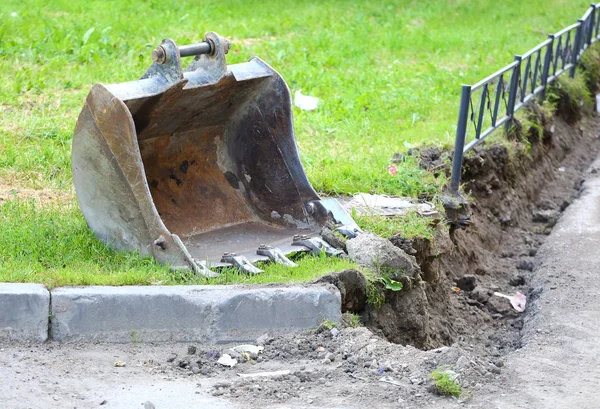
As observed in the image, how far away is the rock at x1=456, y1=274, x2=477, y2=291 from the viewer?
7320 mm

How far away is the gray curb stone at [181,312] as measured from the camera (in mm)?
5078

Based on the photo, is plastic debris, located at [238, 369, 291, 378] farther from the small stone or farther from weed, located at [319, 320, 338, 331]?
the small stone

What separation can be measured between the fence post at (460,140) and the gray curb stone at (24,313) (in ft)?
12.0

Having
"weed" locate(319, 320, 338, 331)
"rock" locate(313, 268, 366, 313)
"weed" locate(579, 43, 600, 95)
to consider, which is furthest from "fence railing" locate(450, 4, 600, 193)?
"weed" locate(319, 320, 338, 331)

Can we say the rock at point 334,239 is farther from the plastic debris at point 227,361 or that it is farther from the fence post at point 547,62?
the fence post at point 547,62

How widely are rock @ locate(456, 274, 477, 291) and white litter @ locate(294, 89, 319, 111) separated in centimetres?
289

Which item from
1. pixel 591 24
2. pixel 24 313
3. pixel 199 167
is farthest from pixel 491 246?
pixel 591 24

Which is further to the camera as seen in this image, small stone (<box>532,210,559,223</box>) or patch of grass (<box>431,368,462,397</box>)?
small stone (<box>532,210,559,223</box>)

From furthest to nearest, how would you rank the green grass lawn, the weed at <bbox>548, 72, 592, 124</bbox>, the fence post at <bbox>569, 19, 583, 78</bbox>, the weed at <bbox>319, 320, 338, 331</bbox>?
the fence post at <bbox>569, 19, 583, 78</bbox> < the weed at <bbox>548, 72, 592, 124</bbox> < the green grass lawn < the weed at <bbox>319, 320, 338, 331</bbox>

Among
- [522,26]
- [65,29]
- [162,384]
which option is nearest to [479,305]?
[162,384]

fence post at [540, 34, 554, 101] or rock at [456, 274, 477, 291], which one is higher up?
fence post at [540, 34, 554, 101]

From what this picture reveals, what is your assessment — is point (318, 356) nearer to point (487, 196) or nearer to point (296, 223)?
point (296, 223)

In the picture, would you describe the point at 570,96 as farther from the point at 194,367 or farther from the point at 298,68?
the point at 194,367

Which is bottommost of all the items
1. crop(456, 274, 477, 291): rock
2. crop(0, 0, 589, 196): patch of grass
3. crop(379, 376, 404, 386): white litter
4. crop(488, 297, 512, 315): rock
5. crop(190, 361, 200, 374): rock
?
crop(488, 297, 512, 315): rock
